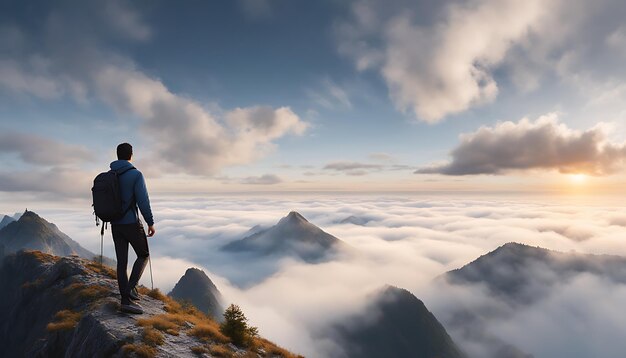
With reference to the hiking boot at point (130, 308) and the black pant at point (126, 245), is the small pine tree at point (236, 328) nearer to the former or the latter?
the hiking boot at point (130, 308)

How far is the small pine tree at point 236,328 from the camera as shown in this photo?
10.5 m

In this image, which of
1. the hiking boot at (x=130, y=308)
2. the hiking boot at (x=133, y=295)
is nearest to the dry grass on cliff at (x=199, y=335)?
the hiking boot at (x=130, y=308)

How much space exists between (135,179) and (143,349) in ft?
14.7

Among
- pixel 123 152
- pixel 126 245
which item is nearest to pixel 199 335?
pixel 126 245

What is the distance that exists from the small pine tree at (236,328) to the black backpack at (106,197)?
490cm

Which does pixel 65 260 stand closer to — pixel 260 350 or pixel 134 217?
pixel 134 217

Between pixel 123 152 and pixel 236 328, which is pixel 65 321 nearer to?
pixel 236 328

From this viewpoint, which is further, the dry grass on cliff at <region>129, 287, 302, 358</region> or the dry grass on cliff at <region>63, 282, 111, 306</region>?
the dry grass on cliff at <region>63, 282, 111, 306</region>

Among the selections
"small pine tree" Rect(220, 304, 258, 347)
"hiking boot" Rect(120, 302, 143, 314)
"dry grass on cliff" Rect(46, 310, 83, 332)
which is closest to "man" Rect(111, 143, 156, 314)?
"hiking boot" Rect(120, 302, 143, 314)

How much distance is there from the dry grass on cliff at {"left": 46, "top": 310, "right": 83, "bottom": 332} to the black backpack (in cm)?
613

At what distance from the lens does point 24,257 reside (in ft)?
→ 284

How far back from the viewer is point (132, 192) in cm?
871

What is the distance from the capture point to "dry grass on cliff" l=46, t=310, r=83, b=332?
1130 cm

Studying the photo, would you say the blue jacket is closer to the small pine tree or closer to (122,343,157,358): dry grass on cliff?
(122,343,157,358): dry grass on cliff
